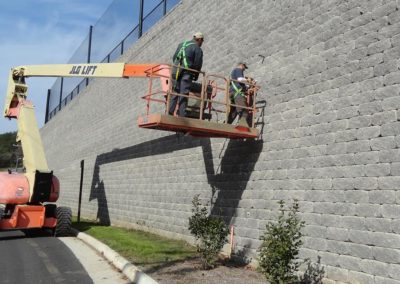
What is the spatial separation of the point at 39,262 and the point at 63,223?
4.95 metres

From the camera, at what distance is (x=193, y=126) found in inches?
359

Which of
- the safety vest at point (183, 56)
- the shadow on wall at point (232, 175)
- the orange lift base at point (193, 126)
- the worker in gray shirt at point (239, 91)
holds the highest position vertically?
the safety vest at point (183, 56)

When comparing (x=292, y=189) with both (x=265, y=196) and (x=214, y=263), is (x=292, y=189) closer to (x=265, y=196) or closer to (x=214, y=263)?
(x=265, y=196)

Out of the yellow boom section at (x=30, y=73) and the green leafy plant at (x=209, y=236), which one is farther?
the yellow boom section at (x=30, y=73)

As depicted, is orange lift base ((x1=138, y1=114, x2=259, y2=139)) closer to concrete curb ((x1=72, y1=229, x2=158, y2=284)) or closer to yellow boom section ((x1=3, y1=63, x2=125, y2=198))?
concrete curb ((x1=72, y1=229, x2=158, y2=284))

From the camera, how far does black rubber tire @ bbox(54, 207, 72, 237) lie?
1491 cm

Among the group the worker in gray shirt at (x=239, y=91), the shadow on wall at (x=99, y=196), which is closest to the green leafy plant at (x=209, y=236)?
the worker in gray shirt at (x=239, y=91)

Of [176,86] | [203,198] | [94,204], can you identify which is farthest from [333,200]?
[94,204]

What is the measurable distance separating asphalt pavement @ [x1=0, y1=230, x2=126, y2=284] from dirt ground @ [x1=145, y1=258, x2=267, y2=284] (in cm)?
102

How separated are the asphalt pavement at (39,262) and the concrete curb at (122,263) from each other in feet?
0.86

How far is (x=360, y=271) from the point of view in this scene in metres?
6.88

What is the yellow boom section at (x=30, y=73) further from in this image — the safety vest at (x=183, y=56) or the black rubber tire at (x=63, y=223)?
the safety vest at (x=183, y=56)

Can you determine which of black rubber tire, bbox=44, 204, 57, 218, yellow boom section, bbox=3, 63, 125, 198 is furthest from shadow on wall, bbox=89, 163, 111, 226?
yellow boom section, bbox=3, 63, 125, 198

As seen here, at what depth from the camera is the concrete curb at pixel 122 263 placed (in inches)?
315
